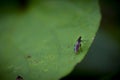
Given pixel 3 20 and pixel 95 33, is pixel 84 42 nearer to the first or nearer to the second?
pixel 95 33

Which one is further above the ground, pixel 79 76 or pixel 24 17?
pixel 24 17

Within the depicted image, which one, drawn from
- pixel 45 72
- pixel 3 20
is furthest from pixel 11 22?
pixel 45 72

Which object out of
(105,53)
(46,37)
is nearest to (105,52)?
(105,53)

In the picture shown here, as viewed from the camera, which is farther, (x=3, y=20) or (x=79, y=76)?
(x=3, y=20)

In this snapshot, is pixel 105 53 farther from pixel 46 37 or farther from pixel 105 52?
pixel 46 37
